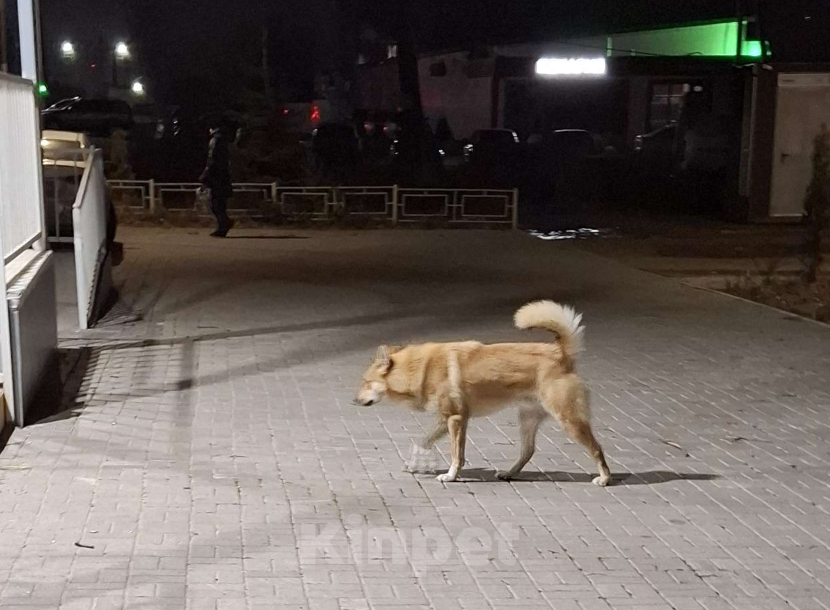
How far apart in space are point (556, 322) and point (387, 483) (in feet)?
4.20

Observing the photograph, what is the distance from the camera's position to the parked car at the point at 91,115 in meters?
31.8

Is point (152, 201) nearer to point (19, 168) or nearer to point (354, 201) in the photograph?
point (354, 201)

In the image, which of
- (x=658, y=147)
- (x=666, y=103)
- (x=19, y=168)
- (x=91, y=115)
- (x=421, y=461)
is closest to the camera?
(x=421, y=461)

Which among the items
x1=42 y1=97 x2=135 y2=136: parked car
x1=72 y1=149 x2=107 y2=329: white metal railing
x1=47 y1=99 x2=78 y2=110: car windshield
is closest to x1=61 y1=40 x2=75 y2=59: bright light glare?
x1=42 y1=97 x2=135 y2=136: parked car

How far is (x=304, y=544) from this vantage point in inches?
201

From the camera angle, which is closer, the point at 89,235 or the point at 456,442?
the point at 456,442

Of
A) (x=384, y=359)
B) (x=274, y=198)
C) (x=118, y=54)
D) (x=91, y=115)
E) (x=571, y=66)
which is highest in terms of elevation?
(x=118, y=54)

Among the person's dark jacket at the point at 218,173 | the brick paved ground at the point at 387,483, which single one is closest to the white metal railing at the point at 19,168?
the brick paved ground at the point at 387,483

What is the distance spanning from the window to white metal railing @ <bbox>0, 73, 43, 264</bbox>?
2094 cm

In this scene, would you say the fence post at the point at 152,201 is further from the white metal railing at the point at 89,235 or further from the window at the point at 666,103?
the window at the point at 666,103

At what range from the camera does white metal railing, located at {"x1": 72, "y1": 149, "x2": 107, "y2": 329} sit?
9938 mm

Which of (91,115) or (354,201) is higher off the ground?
(91,115)

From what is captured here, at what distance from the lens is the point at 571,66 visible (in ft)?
92.0

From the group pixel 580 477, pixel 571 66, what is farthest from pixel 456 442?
pixel 571 66
